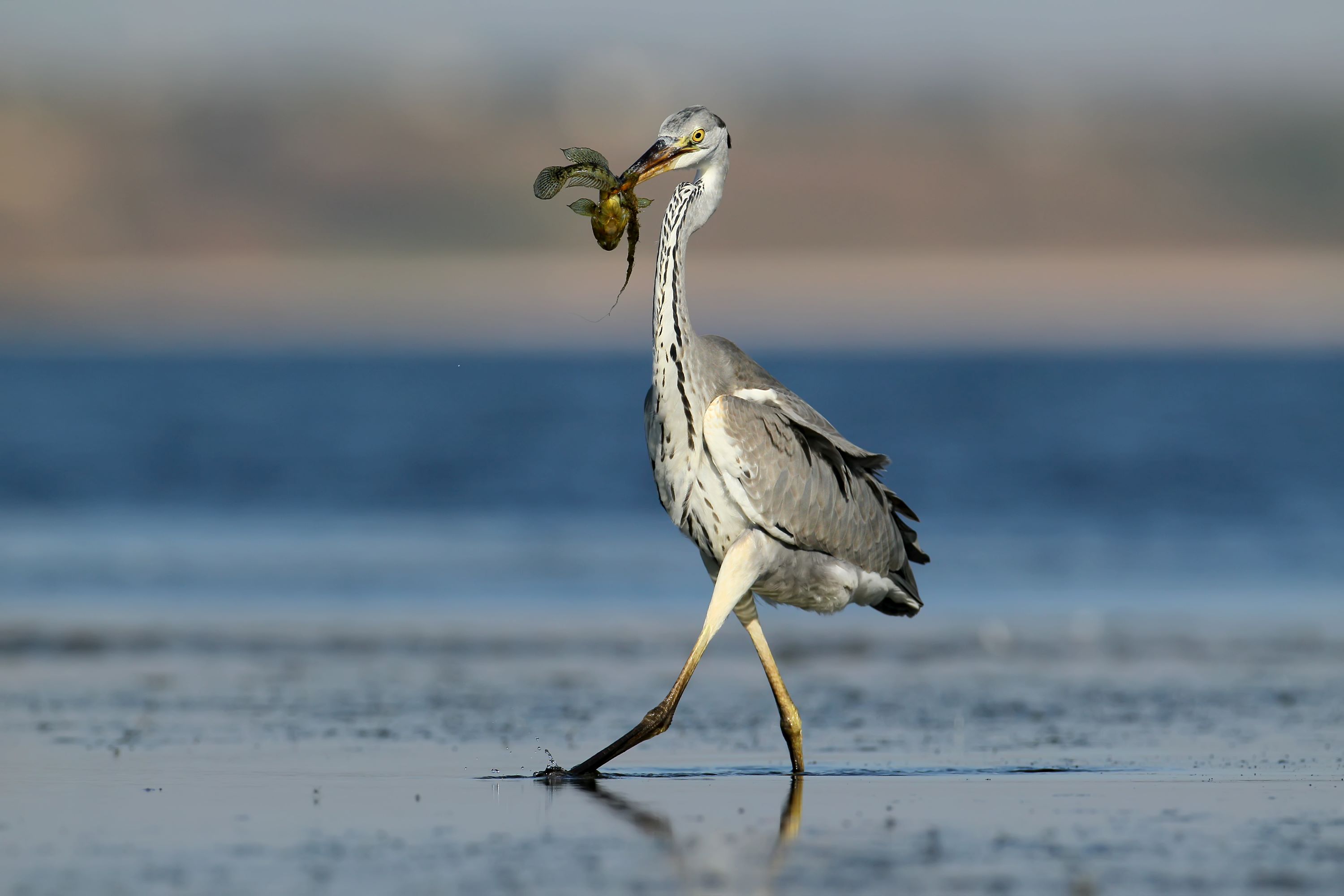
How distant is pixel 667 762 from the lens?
8289mm

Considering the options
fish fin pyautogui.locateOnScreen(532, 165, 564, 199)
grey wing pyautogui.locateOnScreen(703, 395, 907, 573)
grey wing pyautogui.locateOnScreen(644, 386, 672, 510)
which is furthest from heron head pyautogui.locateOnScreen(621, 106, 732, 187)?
grey wing pyautogui.locateOnScreen(703, 395, 907, 573)

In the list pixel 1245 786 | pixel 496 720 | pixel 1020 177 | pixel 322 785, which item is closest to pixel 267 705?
pixel 496 720

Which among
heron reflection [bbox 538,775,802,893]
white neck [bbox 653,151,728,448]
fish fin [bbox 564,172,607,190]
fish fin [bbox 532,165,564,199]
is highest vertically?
fish fin [bbox 564,172,607,190]

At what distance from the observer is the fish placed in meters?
8.23

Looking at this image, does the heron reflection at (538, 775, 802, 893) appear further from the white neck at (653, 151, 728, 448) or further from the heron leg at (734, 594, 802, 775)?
the white neck at (653, 151, 728, 448)

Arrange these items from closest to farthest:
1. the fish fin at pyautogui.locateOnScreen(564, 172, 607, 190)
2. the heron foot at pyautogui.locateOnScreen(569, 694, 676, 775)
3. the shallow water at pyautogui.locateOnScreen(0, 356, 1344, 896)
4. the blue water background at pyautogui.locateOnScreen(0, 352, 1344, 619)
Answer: the shallow water at pyautogui.locateOnScreen(0, 356, 1344, 896) < the heron foot at pyautogui.locateOnScreen(569, 694, 676, 775) < the fish fin at pyautogui.locateOnScreen(564, 172, 607, 190) < the blue water background at pyautogui.locateOnScreen(0, 352, 1344, 619)

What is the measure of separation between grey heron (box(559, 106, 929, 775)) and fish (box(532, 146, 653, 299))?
4.6 inches

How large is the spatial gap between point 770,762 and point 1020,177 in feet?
505

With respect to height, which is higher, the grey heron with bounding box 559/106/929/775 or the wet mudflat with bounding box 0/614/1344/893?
the grey heron with bounding box 559/106/929/775

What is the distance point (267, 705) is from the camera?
9.45 m

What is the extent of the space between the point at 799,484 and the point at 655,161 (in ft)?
4.55

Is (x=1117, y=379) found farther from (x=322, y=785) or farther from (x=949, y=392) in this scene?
(x=322, y=785)

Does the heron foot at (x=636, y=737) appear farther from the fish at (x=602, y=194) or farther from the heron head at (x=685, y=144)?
the heron head at (x=685, y=144)

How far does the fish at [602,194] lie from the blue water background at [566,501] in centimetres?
515
